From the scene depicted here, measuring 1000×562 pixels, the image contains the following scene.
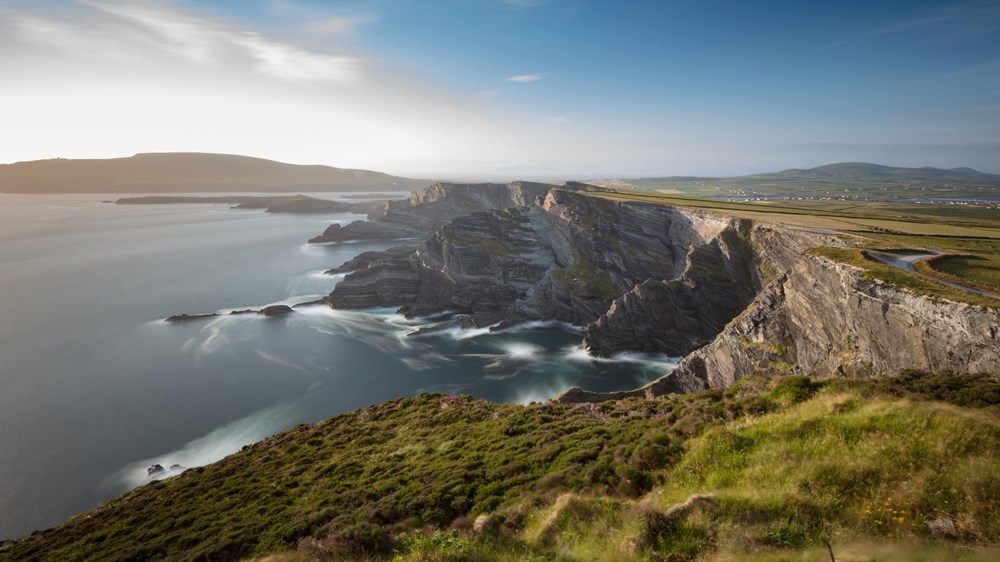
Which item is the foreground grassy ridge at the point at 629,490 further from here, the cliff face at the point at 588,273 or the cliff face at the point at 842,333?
the cliff face at the point at 588,273

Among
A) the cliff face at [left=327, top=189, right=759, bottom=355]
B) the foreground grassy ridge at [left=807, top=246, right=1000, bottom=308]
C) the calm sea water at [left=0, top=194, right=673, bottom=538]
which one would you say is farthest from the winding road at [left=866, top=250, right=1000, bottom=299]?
the calm sea water at [left=0, top=194, right=673, bottom=538]

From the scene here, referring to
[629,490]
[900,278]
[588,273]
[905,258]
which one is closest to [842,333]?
[900,278]

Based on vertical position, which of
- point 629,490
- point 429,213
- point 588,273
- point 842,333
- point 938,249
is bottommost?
point 588,273

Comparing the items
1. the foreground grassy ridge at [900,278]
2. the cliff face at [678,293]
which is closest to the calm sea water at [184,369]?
the cliff face at [678,293]

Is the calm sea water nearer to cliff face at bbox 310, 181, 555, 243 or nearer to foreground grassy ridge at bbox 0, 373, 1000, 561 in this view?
foreground grassy ridge at bbox 0, 373, 1000, 561

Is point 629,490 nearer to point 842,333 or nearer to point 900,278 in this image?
point 900,278

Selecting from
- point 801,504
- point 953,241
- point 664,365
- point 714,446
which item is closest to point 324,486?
point 714,446
